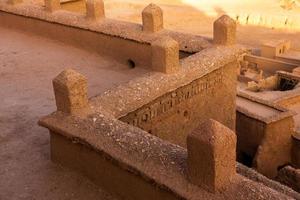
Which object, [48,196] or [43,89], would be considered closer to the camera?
[48,196]

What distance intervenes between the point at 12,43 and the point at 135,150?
22.6 ft

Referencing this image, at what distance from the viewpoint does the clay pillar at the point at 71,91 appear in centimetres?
520

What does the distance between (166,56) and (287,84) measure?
1271 cm

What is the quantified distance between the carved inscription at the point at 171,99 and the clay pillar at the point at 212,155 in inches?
78.6

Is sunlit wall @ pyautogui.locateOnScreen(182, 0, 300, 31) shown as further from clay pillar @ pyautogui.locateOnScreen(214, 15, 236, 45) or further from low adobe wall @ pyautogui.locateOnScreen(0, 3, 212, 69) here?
clay pillar @ pyautogui.locateOnScreen(214, 15, 236, 45)

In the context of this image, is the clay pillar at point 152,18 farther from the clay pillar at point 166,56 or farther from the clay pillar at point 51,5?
the clay pillar at point 51,5

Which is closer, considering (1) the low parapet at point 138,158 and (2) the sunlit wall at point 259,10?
(1) the low parapet at point 138,158

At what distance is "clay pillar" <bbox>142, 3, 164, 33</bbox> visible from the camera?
8.23 metres

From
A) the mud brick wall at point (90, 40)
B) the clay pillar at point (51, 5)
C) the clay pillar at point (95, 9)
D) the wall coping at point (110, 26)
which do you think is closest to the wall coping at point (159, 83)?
the wall coping at point (110, 26)

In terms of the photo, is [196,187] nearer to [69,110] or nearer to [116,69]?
[69,110]

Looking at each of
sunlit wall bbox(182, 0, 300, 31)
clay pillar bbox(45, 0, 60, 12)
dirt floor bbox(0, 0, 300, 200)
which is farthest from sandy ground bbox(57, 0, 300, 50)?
clay pillar bbox(45, 0, 60, 12)

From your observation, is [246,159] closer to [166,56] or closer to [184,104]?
[184,104]

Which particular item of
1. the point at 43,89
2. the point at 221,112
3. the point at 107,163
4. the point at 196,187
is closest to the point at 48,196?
the point at 107,163

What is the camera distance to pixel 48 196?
4973 mm
